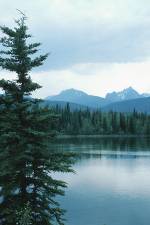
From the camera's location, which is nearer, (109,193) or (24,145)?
(24,145)

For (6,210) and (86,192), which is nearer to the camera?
(6,210)

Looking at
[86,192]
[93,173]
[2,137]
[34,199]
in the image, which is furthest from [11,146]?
[93,173]

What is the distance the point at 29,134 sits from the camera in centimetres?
2353

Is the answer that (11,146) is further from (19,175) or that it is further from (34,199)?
(34,199)

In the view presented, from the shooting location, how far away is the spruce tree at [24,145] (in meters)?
22.7

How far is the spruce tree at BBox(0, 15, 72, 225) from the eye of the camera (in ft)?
74.3

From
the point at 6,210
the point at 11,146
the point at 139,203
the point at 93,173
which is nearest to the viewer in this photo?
the point at 6,210

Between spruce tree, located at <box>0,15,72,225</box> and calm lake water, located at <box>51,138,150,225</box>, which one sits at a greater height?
spruce tree, located at <box>0,15,72,225</box>

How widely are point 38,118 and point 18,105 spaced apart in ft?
4.26

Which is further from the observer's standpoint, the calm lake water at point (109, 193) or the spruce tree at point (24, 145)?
the calm lake water at point (109, 193)

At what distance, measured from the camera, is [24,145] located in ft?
76.0

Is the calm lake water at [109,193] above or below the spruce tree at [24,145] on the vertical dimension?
below

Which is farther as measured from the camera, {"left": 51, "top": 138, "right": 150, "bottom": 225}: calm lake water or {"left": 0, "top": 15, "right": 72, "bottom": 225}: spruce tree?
{"left": 51, "top": 138, "right": 150, "bottom": 225}: calm lake water

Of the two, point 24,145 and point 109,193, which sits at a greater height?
point 24,145
